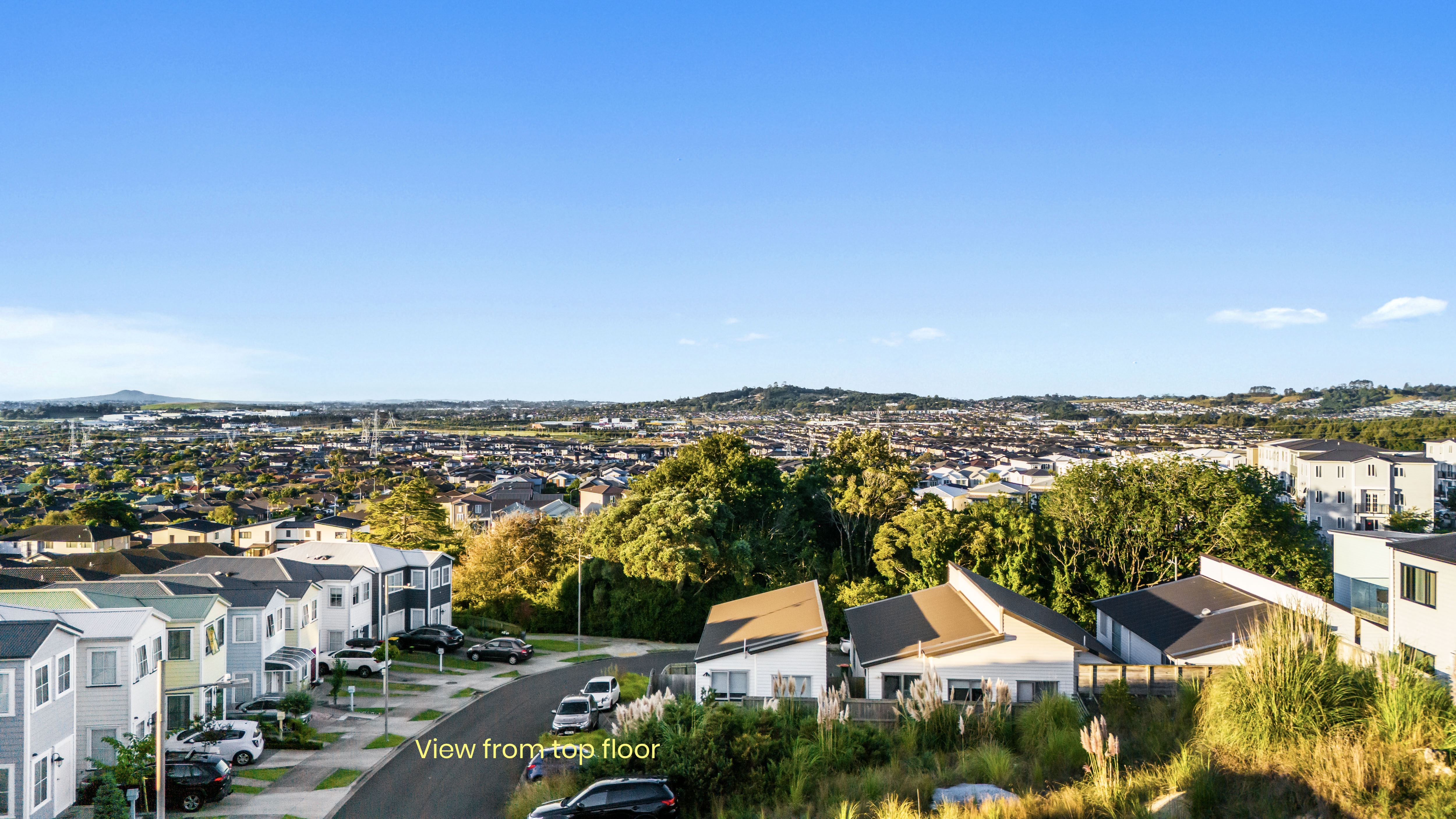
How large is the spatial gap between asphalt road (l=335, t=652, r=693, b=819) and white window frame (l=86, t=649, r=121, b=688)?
208 inches

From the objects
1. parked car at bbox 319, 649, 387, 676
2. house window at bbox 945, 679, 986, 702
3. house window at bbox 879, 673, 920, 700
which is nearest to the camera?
house window at bbox 945, 679, 986, 702

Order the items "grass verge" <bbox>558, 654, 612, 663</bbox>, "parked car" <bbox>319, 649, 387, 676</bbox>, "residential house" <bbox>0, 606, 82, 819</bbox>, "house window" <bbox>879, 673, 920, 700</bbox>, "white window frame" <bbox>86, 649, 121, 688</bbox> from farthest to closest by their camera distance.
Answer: "grass verge" <bbox>558, 654, 612, 663</bbox>
"parked car" <bbox>319, 649, 387, 676</bbox>
"house window" <bbox>879, 673, 920, 700</bbox>
"white window frame" <bbox>86, 649, 121, 688</bbox>
"residential house" <bbox>0, 606, 82, 819</bbox>

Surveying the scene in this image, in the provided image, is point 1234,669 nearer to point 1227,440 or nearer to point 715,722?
point 715,722

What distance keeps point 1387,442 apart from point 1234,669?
109 meters

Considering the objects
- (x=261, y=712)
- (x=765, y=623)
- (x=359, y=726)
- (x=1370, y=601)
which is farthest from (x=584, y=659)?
(x=1370, y=601)

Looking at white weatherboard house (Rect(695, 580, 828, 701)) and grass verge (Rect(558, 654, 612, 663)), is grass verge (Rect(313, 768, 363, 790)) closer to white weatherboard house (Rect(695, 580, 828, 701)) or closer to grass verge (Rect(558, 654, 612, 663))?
white weatherboard house (Rect(695, 580, 828, 701))

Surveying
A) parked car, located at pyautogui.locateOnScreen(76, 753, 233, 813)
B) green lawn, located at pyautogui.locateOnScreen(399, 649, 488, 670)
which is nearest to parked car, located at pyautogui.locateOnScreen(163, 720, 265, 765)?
parked car, located at pyautogui.locateOnScreen(76, 753, 233, 813)

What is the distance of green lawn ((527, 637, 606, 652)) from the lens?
32.7 m

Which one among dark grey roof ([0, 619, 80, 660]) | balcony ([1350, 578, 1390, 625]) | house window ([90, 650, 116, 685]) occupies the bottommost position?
house window ([90, 650, 116, 685])

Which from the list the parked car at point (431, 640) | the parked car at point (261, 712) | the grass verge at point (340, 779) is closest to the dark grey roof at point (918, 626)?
the grass verge at point (340, 779)

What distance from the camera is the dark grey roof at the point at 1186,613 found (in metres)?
20.7

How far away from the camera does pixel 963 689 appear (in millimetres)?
19656

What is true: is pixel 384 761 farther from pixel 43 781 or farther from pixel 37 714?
pixel 37 714

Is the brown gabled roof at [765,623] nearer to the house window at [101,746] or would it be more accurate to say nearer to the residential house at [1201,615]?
the residential house at [1201,615]
